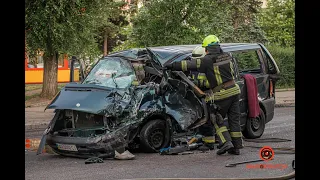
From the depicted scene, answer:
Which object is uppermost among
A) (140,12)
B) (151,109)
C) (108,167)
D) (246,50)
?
(140,12)

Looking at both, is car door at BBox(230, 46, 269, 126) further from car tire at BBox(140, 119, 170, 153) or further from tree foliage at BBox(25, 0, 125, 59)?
tree foliage at BBox(25, 0, 125, 59)

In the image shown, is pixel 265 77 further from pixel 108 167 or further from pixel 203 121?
pixel 108 167

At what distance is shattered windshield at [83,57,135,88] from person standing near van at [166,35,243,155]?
76 cm

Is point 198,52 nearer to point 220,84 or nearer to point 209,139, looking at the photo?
point 220,84

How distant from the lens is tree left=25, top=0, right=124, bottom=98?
62.1 feet

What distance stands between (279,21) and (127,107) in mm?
28459

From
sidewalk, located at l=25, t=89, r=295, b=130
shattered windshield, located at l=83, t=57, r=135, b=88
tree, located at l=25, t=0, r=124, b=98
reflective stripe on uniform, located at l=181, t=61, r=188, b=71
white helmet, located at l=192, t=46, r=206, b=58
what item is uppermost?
tree, located at l=25, t=0, r=124, b=98

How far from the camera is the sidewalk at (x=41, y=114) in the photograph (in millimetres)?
14845

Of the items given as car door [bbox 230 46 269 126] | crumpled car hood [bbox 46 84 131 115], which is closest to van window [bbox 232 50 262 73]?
car door [bbox 230 46 269 126]

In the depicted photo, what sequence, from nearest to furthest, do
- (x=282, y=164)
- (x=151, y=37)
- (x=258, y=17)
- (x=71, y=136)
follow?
1. (x=282, y=164)
2. (x=71, y=136)
3. (x=151, y=37)
4. (x=258, y=17)
